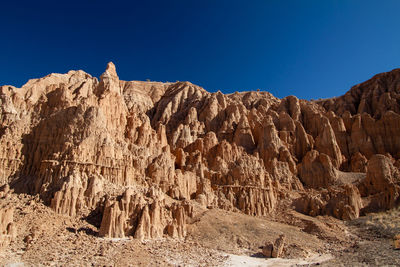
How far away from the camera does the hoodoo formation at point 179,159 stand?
113 feet

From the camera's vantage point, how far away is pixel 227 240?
3550cm

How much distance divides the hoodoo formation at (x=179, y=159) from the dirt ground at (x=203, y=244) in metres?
1.35

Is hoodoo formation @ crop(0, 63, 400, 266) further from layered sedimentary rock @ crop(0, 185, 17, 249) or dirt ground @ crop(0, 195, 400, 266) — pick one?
dirt ground @ crop(0, 195, 400, 266)

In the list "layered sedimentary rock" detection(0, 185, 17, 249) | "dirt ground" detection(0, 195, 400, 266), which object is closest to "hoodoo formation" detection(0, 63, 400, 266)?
"layered sedimentary rock" detection(0, 185, 17, 249)

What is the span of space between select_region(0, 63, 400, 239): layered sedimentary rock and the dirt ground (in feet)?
6.49

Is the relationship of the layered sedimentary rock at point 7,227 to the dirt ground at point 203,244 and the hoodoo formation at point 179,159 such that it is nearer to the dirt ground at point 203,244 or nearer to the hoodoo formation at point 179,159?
the hoodoo formation at point 179,159

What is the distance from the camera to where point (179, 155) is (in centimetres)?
5997

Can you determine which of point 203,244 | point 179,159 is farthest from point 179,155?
point 203,244

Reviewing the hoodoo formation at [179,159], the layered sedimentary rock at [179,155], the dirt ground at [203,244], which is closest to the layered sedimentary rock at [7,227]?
the hoodoo formation at [179,159]

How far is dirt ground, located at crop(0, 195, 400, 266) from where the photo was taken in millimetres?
25750

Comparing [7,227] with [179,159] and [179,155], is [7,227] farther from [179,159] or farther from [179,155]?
[179,155]

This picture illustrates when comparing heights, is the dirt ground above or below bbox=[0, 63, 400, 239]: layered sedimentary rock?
below

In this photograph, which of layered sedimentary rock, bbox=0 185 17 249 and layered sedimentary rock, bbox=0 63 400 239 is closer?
layered sedimentary rock, bbox=0 185 17 249

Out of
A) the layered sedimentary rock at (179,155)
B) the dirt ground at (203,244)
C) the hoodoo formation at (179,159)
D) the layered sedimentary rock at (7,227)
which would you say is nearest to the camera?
the dirt ground at (203,244)
